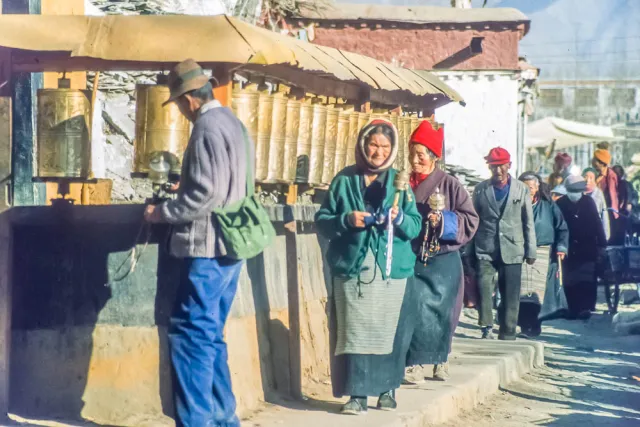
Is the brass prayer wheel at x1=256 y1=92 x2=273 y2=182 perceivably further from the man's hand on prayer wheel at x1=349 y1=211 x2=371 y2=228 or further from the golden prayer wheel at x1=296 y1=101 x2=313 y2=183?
the man's hand on prayer wheel at x1=349 y1=211 x2=371 y2=228

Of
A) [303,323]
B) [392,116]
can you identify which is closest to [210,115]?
[303,323]

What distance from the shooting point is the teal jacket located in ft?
24.1

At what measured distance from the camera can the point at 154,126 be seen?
763cm

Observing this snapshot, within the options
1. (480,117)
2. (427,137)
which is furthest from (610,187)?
(427,137)

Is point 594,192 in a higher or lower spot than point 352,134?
lower

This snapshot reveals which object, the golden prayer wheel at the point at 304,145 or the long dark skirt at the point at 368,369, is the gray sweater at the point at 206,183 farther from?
the golden prayer wheel at the point at 304,145

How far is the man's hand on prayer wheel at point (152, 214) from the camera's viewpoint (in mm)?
6312

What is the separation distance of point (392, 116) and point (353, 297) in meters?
3.66

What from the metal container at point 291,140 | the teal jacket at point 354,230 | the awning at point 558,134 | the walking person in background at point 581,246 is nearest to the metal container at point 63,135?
the teal jacket at point 354,230

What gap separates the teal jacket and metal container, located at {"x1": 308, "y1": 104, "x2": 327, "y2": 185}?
1.65 meters

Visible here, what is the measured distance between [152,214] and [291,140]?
98.8 inches

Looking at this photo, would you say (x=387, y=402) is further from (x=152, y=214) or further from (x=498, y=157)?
(x=498, y=157)

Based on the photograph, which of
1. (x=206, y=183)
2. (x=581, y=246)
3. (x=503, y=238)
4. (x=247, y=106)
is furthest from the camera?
(x=581, y=246)

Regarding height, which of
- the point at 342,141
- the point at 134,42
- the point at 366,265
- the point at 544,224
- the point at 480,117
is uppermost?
the point at 480,117
